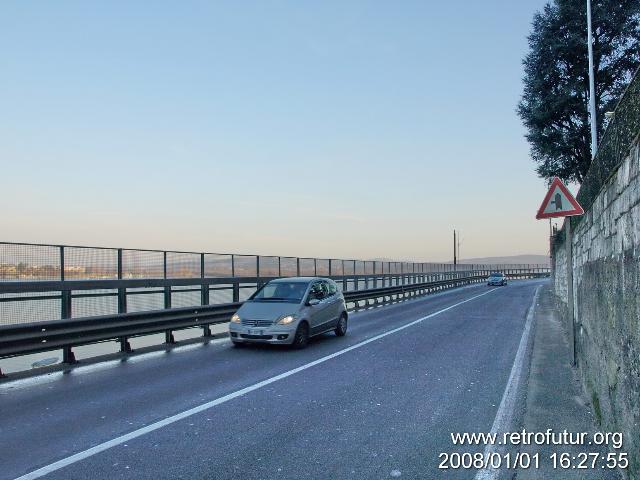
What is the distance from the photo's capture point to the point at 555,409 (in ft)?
22.5

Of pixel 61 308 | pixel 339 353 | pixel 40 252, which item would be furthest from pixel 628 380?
pixel 40 252

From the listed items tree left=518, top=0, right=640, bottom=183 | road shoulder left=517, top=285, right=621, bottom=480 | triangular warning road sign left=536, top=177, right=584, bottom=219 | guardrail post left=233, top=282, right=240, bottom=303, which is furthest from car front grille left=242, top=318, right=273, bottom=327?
tree left=518, top=0, right=640, bottom=183

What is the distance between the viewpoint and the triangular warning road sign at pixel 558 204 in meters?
9.38

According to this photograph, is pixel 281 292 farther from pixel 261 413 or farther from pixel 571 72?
pixel 571 72

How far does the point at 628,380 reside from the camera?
175 inches

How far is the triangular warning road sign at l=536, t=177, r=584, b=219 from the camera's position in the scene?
9375mm

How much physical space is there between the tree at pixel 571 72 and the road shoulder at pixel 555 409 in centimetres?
2369

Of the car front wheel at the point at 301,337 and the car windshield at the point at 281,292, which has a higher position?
the car windshield at the point at 281,292

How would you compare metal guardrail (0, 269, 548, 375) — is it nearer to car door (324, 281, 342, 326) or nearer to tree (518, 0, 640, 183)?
car door (324, 281, 342, 326)

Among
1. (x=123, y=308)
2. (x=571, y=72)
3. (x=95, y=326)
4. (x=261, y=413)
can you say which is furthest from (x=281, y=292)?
(x=571, y=72)

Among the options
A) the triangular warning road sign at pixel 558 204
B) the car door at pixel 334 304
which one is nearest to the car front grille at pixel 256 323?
the car door at pixel 334 304

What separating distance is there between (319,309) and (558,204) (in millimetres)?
6040

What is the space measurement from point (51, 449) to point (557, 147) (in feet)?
108

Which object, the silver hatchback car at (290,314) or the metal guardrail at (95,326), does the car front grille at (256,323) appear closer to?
the silver hatchback car at (290,314)
